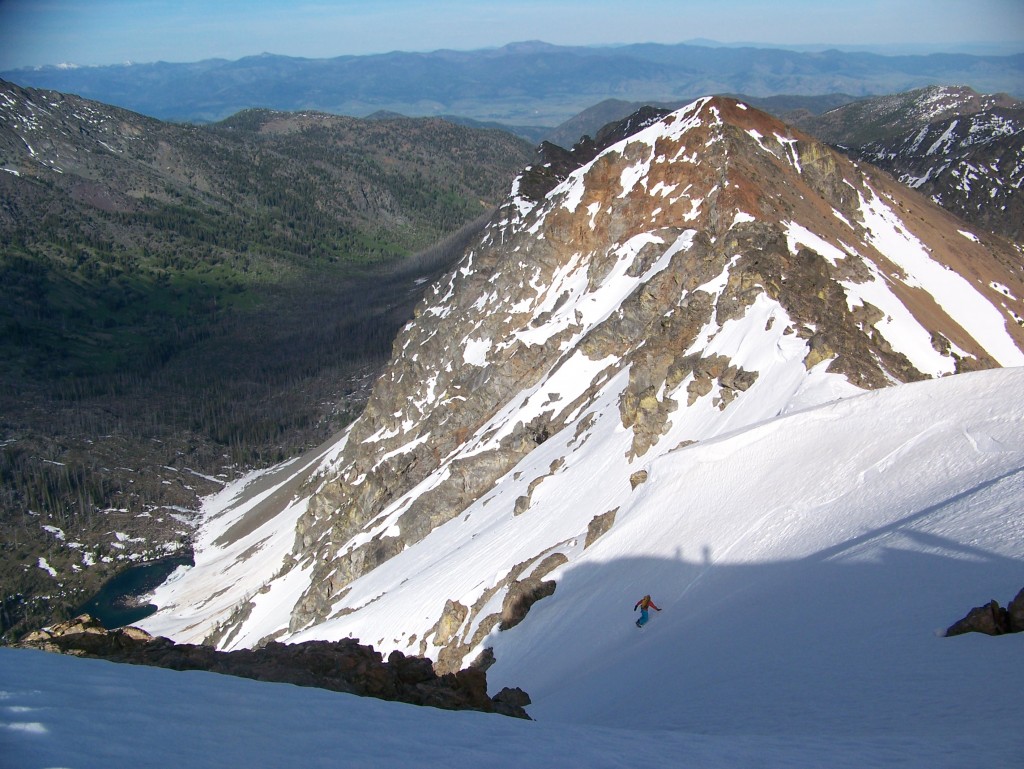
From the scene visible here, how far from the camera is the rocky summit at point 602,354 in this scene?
35156 mm

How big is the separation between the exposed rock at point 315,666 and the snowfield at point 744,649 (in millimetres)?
1930

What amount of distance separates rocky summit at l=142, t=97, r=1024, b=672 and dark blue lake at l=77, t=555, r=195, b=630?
21.9 feet

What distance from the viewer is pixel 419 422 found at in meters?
75.0

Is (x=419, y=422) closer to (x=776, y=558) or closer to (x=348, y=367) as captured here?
(x=776, y=558)

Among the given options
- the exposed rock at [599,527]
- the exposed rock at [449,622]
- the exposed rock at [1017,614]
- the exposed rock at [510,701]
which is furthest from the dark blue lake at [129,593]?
the exposed rock at [1017,614]

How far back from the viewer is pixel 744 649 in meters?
15.4

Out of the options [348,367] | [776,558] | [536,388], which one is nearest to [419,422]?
[536,388]

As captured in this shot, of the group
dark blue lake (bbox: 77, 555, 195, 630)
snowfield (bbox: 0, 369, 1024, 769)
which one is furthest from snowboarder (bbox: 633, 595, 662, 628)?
dark blue lake (bbox: 77, 555, 195, 630)

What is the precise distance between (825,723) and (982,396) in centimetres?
Result: 1364

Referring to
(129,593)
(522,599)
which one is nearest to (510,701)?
(522,599)

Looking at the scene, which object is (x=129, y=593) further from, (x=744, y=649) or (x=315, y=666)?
(x=744, y=649)

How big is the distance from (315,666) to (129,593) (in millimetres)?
101321

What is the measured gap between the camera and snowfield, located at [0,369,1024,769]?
31.3 feet

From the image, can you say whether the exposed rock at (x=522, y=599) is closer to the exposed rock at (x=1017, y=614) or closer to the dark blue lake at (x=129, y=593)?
the exposed rock at (x=1017, y=614)
